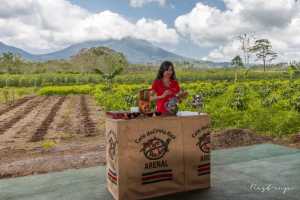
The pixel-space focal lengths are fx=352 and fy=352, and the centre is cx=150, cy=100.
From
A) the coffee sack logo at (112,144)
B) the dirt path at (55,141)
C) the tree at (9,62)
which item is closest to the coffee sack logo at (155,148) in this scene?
the coffee sack logo at (112,144)

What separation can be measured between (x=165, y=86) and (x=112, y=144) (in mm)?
592

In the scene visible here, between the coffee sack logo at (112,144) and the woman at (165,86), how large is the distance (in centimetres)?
41

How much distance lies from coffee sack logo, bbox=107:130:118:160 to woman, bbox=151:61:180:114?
408 millimetres

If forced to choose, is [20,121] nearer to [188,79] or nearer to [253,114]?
[253,114]

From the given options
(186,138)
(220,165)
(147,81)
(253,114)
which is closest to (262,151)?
(220,165)

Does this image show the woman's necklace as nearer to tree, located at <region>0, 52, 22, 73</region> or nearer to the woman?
the woman

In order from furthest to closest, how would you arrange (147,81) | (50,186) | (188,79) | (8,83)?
1. (188,79)
2. (147,81)
3. (8,83)
4. (50,186)

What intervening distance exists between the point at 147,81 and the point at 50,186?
27.0 metres

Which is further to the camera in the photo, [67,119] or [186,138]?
[67,119]

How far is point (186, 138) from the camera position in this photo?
248 cm

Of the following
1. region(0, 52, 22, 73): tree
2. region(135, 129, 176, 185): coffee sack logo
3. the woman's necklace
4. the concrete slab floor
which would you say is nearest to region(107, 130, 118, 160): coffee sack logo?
region(135, 129, 176, 185): coffee sack logo

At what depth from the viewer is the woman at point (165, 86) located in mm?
2562

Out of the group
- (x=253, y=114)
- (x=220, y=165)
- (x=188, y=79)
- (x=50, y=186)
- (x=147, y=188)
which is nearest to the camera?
(x=147, y=188)

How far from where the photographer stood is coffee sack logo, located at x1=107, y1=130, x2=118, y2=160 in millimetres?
2299
